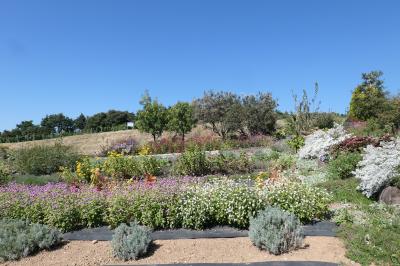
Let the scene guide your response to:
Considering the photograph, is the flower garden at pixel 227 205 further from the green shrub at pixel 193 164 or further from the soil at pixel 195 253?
the green shrub at pixel 193 164

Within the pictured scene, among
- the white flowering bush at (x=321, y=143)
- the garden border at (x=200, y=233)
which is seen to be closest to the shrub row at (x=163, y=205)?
the garden border at (x=200, y=233)

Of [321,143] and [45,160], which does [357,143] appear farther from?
[45,160]

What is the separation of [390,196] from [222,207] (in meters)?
3.08

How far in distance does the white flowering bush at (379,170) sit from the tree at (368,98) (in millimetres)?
14382

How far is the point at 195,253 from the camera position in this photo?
225 inches

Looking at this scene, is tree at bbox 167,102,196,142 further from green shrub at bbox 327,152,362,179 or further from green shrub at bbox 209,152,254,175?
green shrub at bbox 327,152,362,179

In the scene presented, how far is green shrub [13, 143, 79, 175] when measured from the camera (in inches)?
572

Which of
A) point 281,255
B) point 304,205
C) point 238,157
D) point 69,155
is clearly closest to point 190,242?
point 281,255

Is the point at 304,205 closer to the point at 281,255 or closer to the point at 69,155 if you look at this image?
the point at 281,255

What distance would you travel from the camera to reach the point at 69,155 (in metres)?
15.0

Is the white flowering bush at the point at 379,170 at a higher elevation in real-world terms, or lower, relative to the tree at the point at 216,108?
lower

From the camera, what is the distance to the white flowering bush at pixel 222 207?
6352mm

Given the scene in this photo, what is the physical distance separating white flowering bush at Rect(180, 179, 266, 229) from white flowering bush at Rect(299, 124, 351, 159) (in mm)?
5862

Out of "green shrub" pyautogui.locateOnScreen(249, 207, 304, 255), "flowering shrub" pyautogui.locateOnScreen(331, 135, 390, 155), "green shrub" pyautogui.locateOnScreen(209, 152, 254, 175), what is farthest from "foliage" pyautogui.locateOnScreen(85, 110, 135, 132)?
"green shrub" pyautogui.locateOnScreen(249, 207, 304, 255)
